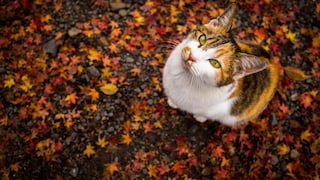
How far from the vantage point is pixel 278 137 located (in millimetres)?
4090

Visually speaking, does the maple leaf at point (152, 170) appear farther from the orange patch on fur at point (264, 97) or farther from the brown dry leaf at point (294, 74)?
→ the brown dry leaf at point (294, 74)

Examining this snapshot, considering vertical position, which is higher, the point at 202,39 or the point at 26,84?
the point at 202,39

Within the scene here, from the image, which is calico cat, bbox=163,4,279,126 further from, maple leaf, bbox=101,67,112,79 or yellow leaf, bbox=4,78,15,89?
yellow leaf, bbox=4,78,15,89

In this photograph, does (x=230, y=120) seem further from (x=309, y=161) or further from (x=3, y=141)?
(x=3, y=141)

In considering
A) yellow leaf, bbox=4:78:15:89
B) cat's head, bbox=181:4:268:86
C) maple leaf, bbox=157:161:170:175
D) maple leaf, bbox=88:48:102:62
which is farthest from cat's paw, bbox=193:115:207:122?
yellow leaf, bbox=4:78:15:89

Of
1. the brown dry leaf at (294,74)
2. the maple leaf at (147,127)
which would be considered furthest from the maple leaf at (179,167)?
the brown dry leaf at (294,74)

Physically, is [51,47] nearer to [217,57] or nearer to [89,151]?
[89,151]

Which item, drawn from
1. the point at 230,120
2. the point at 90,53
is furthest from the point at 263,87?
the point at 90,53

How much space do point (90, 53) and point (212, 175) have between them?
6.98 ft

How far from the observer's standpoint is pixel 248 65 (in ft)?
8.46

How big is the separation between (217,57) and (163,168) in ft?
5.58

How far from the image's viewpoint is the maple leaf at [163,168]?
3.77m

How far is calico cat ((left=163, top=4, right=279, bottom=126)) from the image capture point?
261cm

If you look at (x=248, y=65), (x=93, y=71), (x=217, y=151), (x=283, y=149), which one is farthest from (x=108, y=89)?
(x=283, y=149)
